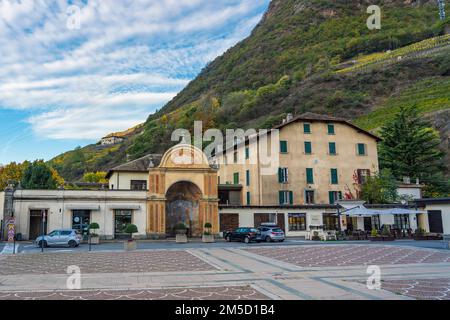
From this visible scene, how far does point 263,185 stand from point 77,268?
28.7 meters

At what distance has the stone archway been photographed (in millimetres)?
39719

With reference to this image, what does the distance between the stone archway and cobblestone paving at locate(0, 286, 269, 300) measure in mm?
28271

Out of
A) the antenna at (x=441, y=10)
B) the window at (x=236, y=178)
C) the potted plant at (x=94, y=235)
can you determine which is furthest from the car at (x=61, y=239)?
the antenna at (x=441, y=10)

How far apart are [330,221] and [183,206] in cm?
1521

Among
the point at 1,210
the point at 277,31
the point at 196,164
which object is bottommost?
the point at 1,210

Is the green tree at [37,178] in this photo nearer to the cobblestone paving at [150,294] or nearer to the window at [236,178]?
the window at [236,178]

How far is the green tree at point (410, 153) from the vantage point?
52.6m

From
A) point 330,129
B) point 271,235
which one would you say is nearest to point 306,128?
point 330,129

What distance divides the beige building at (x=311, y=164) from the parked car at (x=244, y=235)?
385 inches

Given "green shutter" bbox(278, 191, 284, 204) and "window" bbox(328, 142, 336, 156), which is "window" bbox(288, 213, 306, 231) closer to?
"green shutter" bbox(278, 191, 284, 204)

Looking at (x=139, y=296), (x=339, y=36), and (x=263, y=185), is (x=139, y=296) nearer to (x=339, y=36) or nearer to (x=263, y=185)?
(x=263, y=185)

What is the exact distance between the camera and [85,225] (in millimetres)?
35625

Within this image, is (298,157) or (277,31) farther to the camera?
(277,31)
